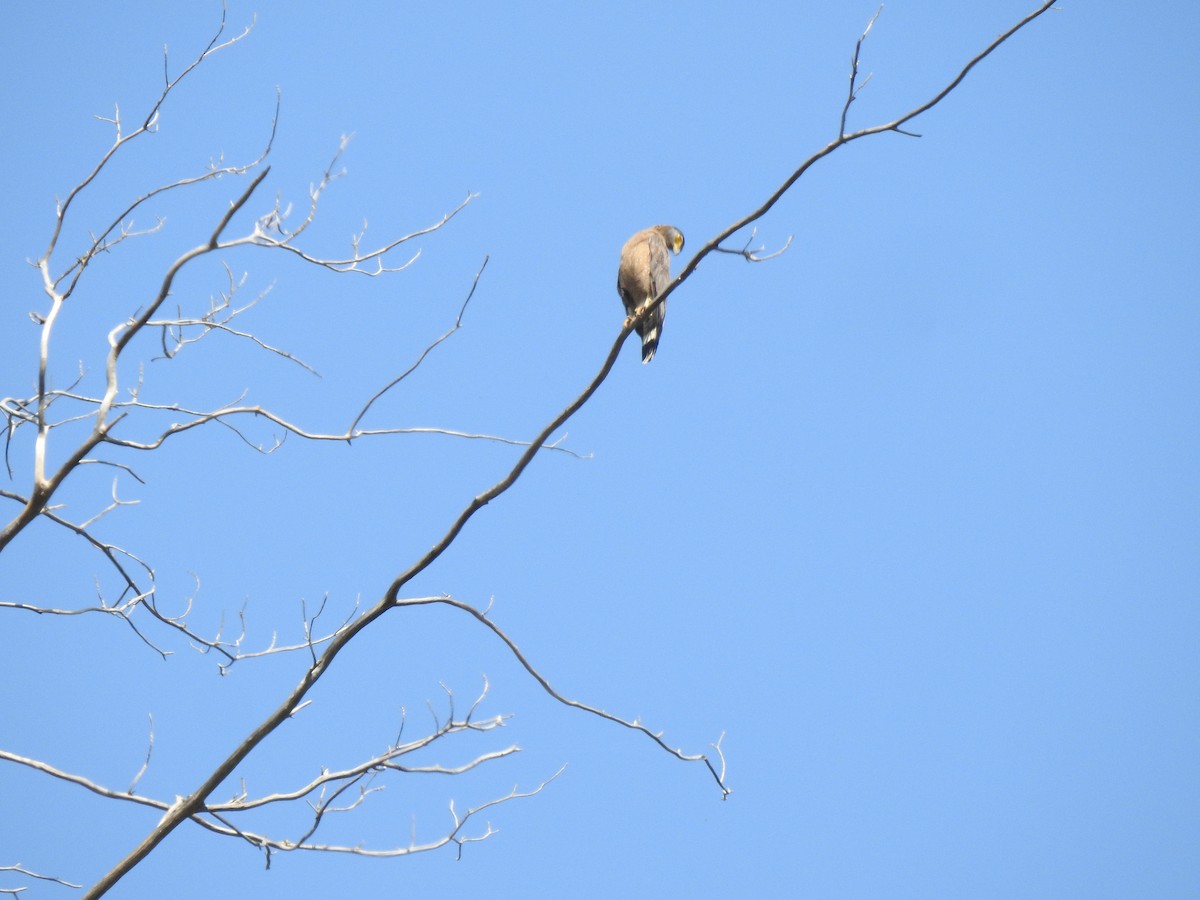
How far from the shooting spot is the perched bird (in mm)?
7035

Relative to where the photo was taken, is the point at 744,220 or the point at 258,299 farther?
the point at 258,299

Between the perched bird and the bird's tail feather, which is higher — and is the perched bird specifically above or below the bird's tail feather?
above

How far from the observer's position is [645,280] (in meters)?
7.05

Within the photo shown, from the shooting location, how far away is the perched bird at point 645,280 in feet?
23.1

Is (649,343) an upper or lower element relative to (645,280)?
lower

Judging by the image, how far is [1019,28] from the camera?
2.97 meters

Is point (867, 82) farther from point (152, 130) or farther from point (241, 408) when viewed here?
point (152, 130)

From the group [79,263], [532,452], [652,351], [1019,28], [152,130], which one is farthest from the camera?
[652,351]

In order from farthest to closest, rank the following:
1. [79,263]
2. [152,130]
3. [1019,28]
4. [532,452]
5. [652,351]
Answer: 1. [652,351]
2. [152,130]
3. [79,263]
4. [532,452]
5. [1019,28]

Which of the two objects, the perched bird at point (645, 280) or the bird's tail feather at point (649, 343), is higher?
the perched bird at point (645, 280)

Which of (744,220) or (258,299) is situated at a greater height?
(258,299)

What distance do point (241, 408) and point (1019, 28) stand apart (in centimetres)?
236

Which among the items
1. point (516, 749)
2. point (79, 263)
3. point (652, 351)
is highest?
point (652, 351)

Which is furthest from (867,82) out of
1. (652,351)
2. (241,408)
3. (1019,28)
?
(652,351)
